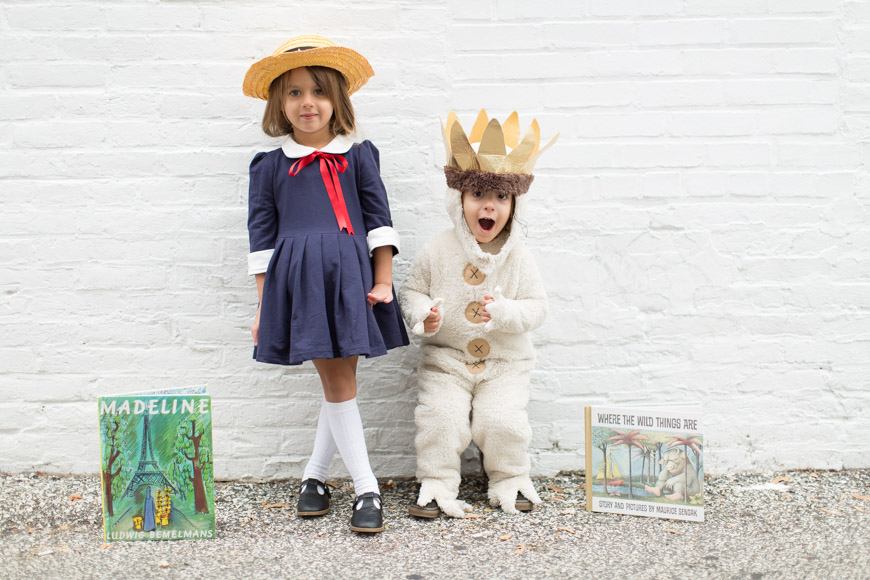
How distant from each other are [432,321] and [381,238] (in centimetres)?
33

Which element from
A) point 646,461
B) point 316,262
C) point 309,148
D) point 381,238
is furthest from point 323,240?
point 646,461

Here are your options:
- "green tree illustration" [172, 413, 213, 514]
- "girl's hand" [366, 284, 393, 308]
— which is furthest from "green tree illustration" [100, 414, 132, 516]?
"girl's hand" [366, 284, 393, 308]

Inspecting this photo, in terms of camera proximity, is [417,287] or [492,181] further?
[417,287]

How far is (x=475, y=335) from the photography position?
2.62 meters

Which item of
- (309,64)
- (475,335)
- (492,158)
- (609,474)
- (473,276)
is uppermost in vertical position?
(309,64)

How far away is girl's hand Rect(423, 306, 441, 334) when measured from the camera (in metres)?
2.51

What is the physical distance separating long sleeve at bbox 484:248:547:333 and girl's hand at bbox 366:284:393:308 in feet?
1.10

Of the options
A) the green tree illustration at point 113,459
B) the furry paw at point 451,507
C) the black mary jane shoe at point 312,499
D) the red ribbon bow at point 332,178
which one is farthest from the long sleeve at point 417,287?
the green tree illustration at point 113,459

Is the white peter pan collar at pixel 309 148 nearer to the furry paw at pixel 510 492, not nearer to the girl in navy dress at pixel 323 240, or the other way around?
the girl in navy dress at pixel 323 240

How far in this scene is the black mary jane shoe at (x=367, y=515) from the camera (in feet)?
7.91

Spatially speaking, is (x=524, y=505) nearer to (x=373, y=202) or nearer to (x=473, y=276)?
(x=473, y=276)

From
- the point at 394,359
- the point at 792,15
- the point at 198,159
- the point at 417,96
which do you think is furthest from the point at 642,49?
the point at 198,159

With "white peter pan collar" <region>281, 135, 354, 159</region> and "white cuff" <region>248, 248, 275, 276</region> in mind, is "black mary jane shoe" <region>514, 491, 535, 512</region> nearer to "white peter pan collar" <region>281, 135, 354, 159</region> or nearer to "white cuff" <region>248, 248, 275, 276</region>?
"white cuff" <region>248, 248, 275, 276</region>

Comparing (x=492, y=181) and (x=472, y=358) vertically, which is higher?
(x=492, y=181)
